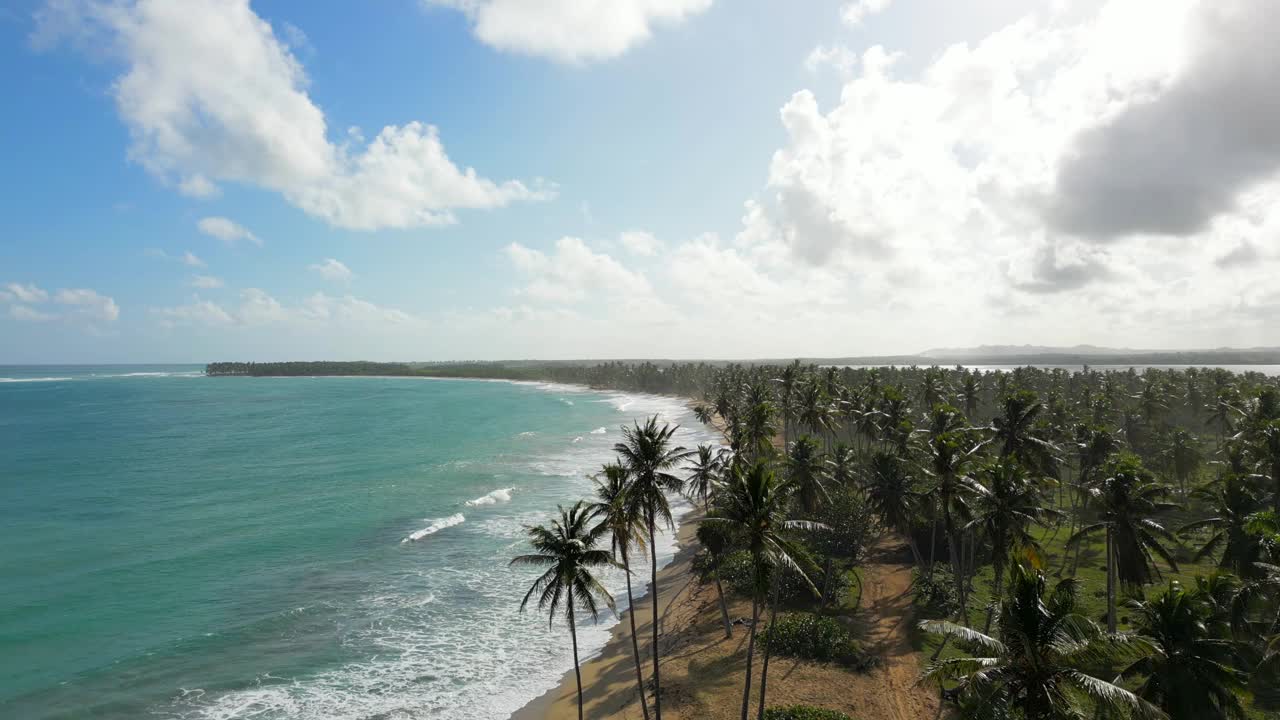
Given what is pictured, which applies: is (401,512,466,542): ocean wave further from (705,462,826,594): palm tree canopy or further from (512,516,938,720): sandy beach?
(705,462,826,594): palm tree canopy

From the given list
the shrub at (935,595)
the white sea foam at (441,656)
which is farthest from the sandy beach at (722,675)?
the white sea foam at (441,656)

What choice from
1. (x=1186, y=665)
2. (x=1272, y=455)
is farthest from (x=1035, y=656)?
(x=1272, y=455)

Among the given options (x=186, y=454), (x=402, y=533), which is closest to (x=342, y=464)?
(x=186, y=454)

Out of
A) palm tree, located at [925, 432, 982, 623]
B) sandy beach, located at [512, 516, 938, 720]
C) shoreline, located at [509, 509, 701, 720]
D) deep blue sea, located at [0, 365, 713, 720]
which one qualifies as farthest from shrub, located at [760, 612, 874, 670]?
deep blue sea, located at [0, 365, 713, 720]

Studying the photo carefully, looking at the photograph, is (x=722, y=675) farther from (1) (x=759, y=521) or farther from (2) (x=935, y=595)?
(2) (x=935, y=595)

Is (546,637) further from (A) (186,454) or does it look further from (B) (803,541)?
(A) (186,454)

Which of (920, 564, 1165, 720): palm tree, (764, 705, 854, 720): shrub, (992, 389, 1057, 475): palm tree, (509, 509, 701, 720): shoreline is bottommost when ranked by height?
(509, 509, 701, 720): shoreline
